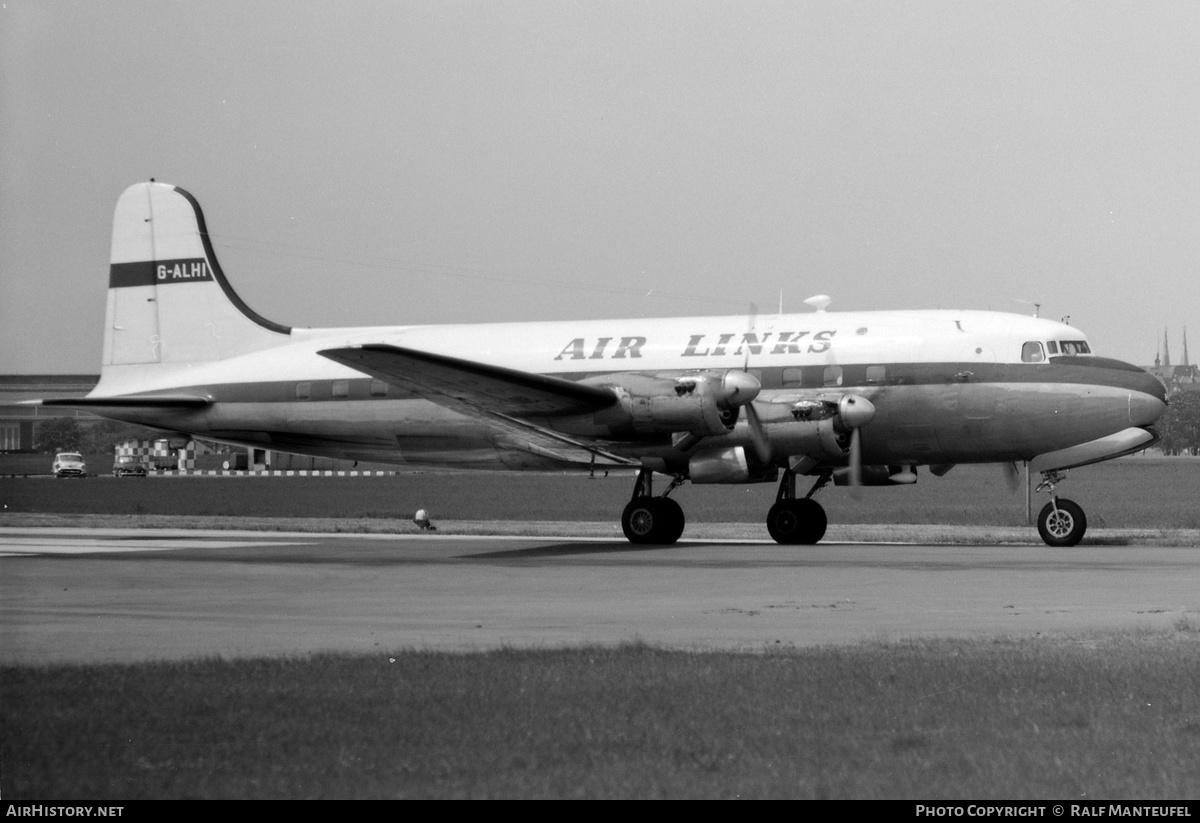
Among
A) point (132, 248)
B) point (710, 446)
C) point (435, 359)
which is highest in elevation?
point (132, 248)

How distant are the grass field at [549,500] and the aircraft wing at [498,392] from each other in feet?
42.3

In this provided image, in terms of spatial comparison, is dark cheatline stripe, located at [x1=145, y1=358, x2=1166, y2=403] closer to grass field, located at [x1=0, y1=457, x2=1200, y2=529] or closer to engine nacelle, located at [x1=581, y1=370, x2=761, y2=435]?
engine nacelle, located at [x1=581, y1=370, x2=761, y2=435]

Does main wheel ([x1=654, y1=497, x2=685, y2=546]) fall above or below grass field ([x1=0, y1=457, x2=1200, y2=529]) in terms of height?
above

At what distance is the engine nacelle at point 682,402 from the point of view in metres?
23.1

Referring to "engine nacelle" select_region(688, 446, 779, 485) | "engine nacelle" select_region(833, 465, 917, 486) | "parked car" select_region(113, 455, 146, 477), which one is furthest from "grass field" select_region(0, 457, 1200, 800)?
"parked car" select_region(113, 455, 146, 477)

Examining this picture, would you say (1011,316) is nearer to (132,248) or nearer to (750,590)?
(750,590)

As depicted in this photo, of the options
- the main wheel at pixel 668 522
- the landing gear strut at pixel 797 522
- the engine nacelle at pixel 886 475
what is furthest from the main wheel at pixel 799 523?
the main wheel at pixel 668 522

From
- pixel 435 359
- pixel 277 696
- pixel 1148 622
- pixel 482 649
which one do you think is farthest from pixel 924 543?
pixel 277 696

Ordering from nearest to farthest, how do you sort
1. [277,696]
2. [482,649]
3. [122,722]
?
[122,722]
[277,696]
[482,649]

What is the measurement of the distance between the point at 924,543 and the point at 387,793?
21.1 metres

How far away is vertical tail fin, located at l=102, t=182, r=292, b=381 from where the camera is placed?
3039 centimetres

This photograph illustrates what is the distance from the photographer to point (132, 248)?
1233 inches

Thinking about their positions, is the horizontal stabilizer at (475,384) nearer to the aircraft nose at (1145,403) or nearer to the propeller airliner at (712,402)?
the propeller airliner at (712,402)

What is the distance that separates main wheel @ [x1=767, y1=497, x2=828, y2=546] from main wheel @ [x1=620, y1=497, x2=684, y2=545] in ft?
5.89
